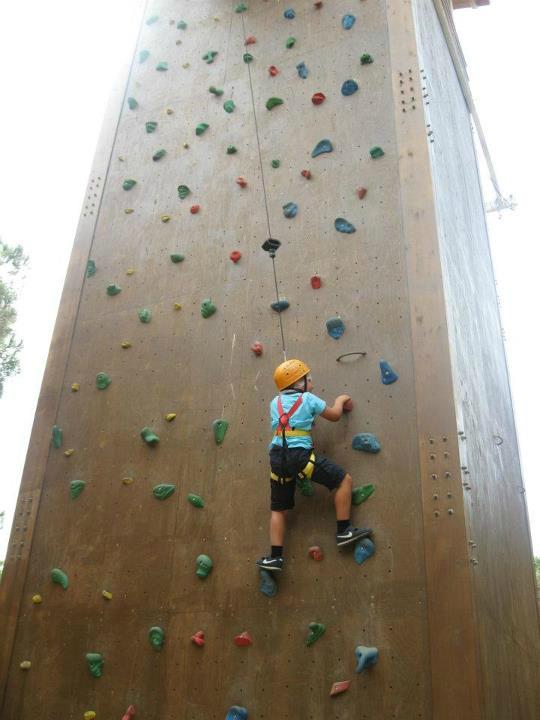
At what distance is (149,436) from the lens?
4.59m

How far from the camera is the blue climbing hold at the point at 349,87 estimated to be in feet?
16.8

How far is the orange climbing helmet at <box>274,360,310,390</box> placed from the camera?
397cm

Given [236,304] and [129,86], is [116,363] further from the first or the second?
[129,86]

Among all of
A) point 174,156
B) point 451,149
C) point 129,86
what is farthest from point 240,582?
point 129,86

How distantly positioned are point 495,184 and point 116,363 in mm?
7452

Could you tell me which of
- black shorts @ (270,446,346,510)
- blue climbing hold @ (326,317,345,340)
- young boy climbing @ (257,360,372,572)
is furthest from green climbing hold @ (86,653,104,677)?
blue climbing hold @ (326,317,345,340)

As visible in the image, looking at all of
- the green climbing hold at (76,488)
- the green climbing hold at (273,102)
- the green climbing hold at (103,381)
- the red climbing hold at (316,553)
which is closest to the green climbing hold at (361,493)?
the red climbing hold at (316,553)

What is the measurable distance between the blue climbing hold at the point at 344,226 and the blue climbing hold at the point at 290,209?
368 mm

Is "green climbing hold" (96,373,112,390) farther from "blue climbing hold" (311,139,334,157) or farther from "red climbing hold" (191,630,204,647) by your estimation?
"blue climbing hold" (311,139,334,157)

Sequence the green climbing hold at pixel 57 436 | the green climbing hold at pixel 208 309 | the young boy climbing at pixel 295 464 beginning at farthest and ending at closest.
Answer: the green climbing hold at pixel 57 436 < the green climbing hold at pixel 208 309 < the young boy climbing at pixel 295 464

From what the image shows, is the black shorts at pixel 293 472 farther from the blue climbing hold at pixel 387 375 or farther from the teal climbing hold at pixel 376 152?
the teal climbing hold at pixel 376 152

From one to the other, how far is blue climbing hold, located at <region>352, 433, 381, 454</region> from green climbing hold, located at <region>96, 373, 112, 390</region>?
1.99m

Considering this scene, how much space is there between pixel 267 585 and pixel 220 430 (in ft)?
3.36

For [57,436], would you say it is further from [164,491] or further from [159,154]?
[159,154]
